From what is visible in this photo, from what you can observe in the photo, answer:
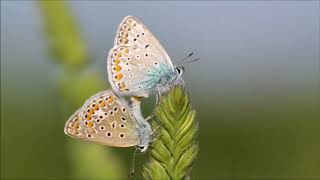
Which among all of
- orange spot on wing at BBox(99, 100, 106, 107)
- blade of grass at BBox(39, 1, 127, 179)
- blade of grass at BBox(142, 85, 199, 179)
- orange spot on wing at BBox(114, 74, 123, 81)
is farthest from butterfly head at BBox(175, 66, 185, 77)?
blade of grass at BBox(142, 85, 199, 179)

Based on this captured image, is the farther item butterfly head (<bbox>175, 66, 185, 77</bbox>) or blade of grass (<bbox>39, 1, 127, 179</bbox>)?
butterfly head (<bbox>175, 66, 185, 77</bbox>)

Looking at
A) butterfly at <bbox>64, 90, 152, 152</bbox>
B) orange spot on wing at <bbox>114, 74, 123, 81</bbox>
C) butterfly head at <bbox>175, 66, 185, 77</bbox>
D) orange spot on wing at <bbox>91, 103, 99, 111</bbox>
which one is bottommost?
butterfly at <bbox>64, 90, 152, 152</bbox>

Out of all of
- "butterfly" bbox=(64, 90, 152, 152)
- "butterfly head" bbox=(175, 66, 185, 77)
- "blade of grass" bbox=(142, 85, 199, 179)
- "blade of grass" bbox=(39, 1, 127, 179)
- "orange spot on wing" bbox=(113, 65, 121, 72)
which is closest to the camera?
"blade of grass" bbox=(142, 85, 199, 179)

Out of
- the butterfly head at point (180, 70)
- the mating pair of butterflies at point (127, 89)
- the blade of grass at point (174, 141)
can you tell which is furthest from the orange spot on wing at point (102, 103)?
the blade of grass at point (174, 141)

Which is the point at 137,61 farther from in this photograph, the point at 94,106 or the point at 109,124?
the point at 94,106

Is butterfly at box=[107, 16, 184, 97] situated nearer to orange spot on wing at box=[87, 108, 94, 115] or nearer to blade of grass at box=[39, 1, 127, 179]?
orange spot on wing at box=[87, 108, 94, 115]

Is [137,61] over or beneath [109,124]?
over

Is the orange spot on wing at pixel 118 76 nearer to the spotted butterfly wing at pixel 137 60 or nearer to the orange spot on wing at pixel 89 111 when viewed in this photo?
the spotted butterfly wing at pixel 137 60

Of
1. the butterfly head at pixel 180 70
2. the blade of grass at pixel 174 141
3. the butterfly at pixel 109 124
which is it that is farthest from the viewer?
the butterfly head at pixel 180 70

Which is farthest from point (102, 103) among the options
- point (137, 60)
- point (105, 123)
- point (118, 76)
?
point (137, 60)
